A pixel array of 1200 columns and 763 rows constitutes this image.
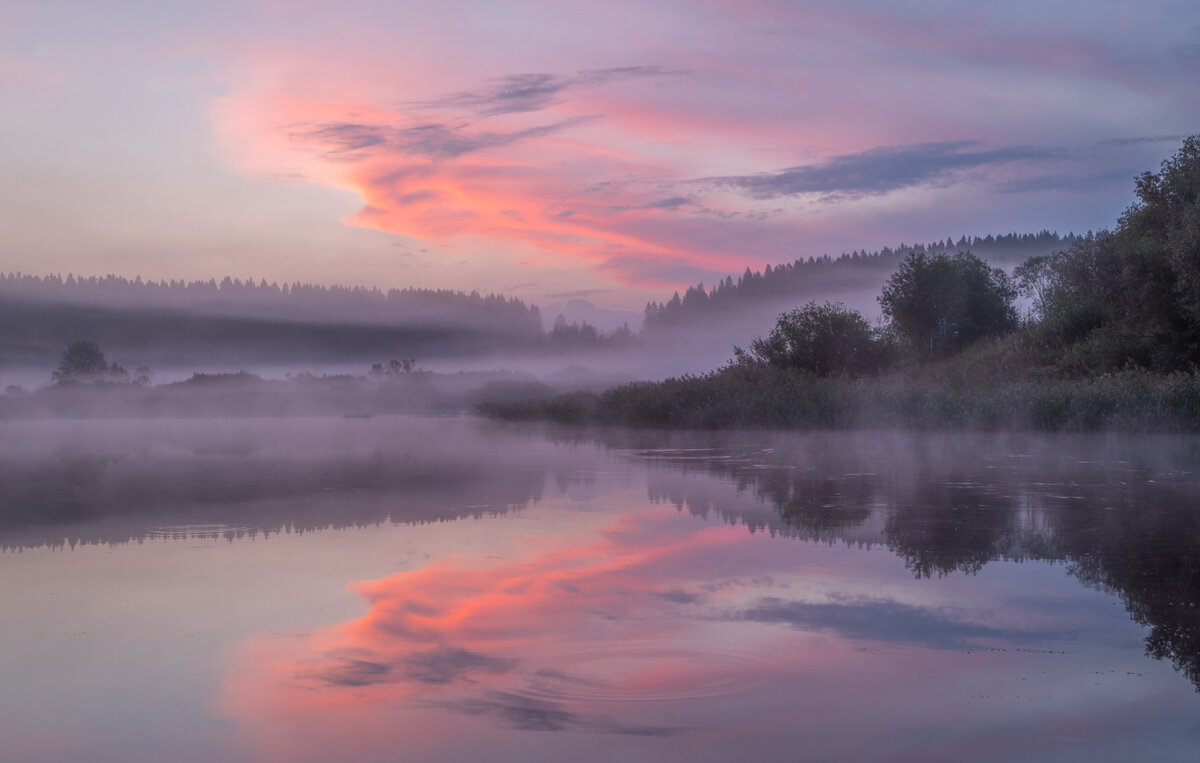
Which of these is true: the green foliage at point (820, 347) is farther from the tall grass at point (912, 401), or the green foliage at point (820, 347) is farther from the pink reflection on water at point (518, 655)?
the pink reflection on water at point (518, 655)

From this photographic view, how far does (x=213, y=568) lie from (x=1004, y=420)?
2509cm

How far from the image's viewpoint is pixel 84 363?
115062 mm

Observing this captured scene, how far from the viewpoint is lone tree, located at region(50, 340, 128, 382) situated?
11300 centimetres

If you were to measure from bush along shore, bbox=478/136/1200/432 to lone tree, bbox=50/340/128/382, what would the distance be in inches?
3026

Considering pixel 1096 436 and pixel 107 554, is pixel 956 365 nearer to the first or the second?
pixel 1096 436

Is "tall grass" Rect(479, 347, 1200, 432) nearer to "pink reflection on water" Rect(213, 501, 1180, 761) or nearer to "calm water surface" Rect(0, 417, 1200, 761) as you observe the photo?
"calm water surface" Rect(0, 417, 1200, 761)

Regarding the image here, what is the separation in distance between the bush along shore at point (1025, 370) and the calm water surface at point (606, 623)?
1360cm

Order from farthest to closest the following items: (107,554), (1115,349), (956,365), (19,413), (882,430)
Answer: (19,413), (956,365), (1115,349), (882,430), (107,554)

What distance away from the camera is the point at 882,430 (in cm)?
3147

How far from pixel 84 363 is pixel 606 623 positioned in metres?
124

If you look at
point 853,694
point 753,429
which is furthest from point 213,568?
point 753,429

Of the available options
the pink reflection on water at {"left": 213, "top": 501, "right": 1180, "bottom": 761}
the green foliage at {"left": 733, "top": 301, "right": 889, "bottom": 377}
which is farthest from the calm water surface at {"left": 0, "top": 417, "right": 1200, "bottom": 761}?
the green foliage at {"left": 733, "top": 301, "right": 889, "bottom": 377}

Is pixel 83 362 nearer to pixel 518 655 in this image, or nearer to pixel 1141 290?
pixel 1141 290

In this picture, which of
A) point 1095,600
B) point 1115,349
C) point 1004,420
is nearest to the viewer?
point 1095,600
